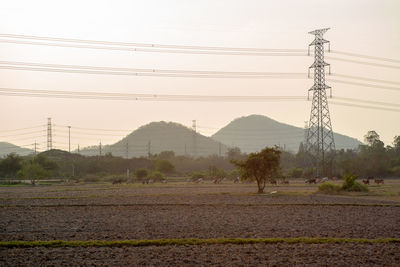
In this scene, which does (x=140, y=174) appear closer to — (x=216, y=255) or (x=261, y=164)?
(x=261, y=164)

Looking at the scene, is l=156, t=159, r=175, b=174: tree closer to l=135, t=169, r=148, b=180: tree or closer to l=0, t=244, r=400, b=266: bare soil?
l=135, t=169, r=148, b=180: tree

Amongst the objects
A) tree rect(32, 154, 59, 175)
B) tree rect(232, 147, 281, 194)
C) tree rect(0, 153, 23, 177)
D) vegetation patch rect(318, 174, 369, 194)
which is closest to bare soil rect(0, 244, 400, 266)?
tree rect(232, 147, 281, 194)

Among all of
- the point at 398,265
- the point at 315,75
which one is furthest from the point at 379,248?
the point at 315,75

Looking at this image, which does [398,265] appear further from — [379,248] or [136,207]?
[136,207]

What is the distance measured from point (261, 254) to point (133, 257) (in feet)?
15.9

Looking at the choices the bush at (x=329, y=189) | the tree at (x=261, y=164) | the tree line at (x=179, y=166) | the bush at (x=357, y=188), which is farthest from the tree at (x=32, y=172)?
the bush at (x=357, y=188)

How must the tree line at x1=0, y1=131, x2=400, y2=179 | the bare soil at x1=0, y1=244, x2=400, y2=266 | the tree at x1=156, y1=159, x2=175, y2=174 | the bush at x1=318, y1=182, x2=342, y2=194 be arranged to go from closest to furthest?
the bare soil at x1=0, y1=244, x2=400, y2=266 < the bush at x1=318, y1=182, x2=342, y2=194 < the tree line at x1=0, y1=131, x2=400, y2=179 < the tree at x1=156, y1=159, x2=175, y2=174

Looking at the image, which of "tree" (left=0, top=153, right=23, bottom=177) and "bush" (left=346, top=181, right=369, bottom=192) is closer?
"bush" (left=346, top=181, right=369, bottom=192)

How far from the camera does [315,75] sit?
3054 inches

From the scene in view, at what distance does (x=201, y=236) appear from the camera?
840 inches

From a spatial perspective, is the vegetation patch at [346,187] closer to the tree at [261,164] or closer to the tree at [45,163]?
the tree at [261,164]

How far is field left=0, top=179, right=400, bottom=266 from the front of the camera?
16750 millimetres

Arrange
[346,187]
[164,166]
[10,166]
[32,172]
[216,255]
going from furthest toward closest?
[164,166]
[10,166]
[32,172]
[346,187]
[216,255]

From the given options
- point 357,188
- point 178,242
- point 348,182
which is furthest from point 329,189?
point 178,242
